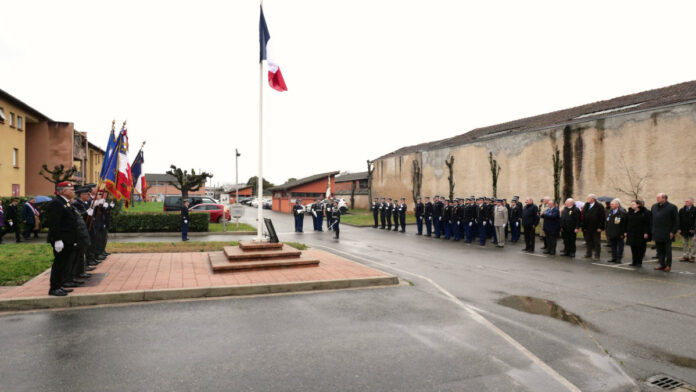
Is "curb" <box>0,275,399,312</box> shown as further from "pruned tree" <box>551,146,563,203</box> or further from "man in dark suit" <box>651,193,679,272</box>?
"pruned tree" <box>551,146,563,203</box>

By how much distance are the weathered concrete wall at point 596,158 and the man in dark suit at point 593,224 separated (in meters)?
Answer: 7.92

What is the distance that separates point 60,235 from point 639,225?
12711 mm

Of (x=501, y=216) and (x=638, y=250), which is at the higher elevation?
(x=501, y=216)

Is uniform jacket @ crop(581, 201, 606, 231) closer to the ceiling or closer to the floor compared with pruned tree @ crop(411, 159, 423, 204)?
closer to the floor

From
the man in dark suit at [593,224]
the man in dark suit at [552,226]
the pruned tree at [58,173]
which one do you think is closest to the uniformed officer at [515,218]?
the man in dark suit at [552,226]

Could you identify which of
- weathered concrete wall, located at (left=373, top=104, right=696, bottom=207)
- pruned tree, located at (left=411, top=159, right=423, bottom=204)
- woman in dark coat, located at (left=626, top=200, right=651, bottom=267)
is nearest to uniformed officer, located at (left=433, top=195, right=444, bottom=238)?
weathered concrete wall, located at (left=373, top=104, right=696, bottom=207)

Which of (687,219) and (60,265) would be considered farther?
(687,219)

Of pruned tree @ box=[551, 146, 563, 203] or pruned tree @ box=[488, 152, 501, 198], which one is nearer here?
pruned tree @ box=[551, 146, 563, 203]

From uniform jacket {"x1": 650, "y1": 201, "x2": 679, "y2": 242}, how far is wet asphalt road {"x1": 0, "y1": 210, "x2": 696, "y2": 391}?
8.51ft

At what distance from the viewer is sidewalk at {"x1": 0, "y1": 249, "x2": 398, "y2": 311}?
6105 millimetres

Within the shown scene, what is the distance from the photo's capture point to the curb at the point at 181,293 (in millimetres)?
5864

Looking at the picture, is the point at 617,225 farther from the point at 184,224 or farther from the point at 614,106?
the point at 184,224

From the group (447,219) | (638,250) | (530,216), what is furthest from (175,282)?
(447,219)

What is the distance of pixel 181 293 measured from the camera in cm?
656
